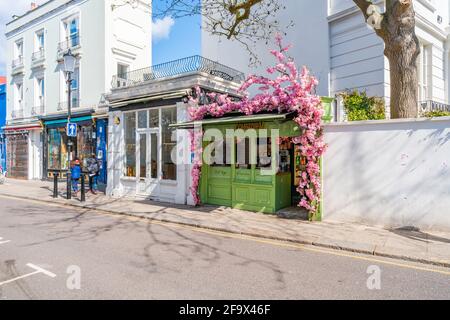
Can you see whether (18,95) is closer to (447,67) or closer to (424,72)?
(424,72)

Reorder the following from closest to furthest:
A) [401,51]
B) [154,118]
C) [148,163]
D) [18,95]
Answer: [401,51], [154,118], [148,163], [18,95]

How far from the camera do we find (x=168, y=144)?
11.5 meters

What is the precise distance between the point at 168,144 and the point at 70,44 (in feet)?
35.9

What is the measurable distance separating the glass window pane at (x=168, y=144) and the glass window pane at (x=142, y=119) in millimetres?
989

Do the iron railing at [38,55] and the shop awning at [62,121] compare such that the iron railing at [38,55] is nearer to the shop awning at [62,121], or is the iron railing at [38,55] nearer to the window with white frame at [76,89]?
the window with white frame at [76,89]

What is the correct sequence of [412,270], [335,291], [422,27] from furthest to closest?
[422,27] < [412,270] < [335,291]

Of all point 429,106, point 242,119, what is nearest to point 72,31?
point 242,119

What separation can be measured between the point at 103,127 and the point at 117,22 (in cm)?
574

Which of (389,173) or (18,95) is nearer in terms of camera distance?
(389,173)

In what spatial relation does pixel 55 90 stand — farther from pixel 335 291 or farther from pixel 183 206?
pixel 335 291

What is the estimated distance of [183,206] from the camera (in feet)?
34.3
